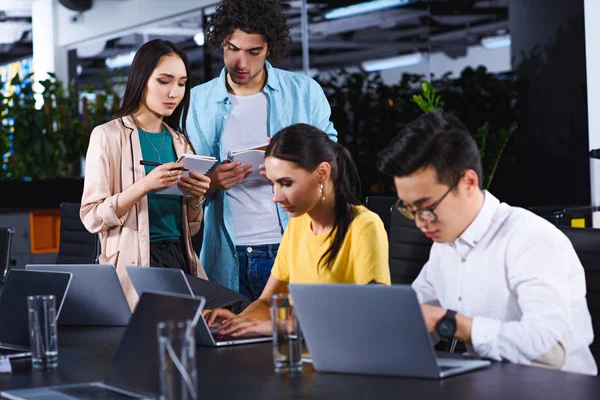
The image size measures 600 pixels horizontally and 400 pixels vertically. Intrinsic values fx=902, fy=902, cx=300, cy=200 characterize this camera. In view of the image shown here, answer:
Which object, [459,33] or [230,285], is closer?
[230,285]

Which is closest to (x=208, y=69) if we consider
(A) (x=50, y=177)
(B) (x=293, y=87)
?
(A) (x=50, y=177)

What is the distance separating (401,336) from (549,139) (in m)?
4.59

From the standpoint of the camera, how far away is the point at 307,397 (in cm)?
153

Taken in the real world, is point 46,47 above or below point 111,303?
above

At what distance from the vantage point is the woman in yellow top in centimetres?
231

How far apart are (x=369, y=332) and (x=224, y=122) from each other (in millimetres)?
1500

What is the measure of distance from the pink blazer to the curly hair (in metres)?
0.43

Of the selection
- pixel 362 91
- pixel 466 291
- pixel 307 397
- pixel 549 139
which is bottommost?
pixel 307 397

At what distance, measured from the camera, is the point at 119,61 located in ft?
32.9

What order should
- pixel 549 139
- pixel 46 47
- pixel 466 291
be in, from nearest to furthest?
pixel 466 291, pixel 549 139, pixel 46 47

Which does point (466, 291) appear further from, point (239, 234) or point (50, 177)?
point (50, 177)

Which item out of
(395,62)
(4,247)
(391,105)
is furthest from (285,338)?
(395,62)

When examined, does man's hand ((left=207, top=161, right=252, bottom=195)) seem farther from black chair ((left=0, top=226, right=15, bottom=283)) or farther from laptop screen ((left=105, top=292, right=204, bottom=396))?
black chair ((left=0, top=226, right=15, bottom=283))

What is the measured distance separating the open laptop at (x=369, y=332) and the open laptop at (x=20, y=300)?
657 millimetres
